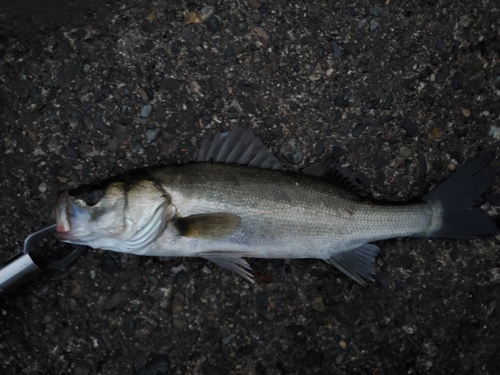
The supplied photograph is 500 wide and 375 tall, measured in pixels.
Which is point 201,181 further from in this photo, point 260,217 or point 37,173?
point 37,173

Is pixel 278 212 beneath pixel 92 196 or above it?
beneath

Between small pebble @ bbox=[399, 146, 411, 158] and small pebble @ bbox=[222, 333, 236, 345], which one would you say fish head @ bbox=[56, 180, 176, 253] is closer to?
small pebble @ bbox=[222, 333, 236, 345]

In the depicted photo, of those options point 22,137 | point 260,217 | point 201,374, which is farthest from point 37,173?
point 201,374

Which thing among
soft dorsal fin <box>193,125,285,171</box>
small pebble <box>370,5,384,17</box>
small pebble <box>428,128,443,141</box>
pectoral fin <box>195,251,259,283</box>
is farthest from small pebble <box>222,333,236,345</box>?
small pebble <box>370,5,384,17</box>

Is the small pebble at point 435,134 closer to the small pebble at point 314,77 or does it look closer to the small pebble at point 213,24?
→ the small pebble at point 314,77

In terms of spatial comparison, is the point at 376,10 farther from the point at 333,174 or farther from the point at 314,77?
the point at 333,174

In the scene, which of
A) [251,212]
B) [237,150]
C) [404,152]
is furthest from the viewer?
[404,152]

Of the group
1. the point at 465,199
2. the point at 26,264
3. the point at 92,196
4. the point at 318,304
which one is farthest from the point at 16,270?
the point at 465,199
